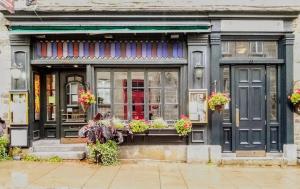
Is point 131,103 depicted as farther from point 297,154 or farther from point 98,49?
point 297,154

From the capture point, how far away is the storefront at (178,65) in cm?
1112

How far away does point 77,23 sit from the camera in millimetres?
11117

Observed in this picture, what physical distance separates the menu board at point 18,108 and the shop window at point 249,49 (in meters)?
5.76

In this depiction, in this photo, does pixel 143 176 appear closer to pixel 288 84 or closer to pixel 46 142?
pixel 46 142

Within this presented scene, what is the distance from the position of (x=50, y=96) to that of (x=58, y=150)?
6.24 ft

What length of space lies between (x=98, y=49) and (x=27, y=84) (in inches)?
87.0

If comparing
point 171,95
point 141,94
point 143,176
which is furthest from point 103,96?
point 143,176

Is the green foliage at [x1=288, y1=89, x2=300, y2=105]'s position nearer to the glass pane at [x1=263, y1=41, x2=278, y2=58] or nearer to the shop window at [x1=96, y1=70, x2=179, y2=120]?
the glass pane at [x1=263, y1=41, x2=278, y2=58]

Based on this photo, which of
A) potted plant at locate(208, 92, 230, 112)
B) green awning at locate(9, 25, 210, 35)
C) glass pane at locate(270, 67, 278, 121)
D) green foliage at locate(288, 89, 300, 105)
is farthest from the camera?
glass pane at locate(270, 67, 278, 121)

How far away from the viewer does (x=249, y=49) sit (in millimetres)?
11602

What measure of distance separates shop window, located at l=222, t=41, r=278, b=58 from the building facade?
29mm

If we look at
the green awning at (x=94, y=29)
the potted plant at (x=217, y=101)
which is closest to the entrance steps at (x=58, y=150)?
the green awning at (x=94, y=29)

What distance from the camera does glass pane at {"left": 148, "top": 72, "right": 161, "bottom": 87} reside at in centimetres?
1164

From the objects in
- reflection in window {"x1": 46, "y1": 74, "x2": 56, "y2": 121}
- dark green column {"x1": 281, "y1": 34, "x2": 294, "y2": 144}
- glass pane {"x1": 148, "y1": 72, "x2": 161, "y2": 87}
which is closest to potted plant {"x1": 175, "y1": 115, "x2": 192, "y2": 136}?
glass pane {"x1": 148, "y1": 72, "x2": 161, "y2": 87}
